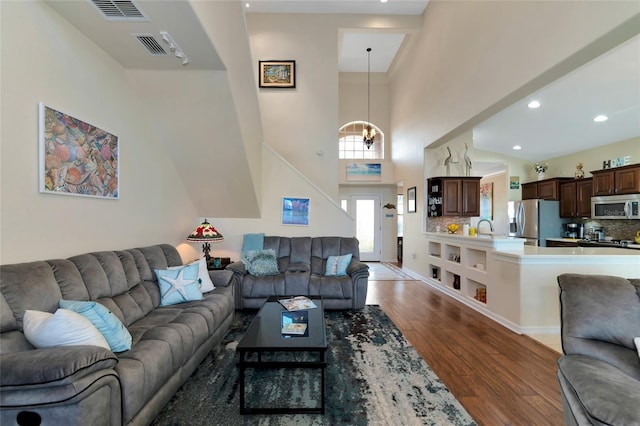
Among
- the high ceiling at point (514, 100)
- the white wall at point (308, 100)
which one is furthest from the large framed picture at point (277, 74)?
the high ceiling at point (514, 100)

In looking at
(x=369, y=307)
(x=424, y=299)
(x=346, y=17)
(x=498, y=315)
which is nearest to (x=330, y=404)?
(x=369, y=307)

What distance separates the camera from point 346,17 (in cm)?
579

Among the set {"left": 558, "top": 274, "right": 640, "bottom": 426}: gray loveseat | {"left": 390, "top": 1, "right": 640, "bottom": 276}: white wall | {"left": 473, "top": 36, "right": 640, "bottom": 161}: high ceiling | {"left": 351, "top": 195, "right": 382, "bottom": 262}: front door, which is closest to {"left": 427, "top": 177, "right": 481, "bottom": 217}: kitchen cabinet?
{"left": 390, "top": 1, "right": 640, "bottom": 276}: white wall

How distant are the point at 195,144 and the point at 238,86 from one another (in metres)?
0.89

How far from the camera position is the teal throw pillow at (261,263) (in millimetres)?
3928

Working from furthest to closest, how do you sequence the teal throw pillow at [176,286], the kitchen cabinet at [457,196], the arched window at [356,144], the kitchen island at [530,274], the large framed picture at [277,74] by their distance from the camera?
the arched window at [356,144] < the large framed picture at [277,74] < the kitchen cabinet at [457,196] < the kitchen island at [530,274] < the teal throw pillow at [176,286]

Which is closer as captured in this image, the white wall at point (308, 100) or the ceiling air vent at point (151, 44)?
the ceiling air vent at point (151, 44)

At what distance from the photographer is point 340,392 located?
2074mm

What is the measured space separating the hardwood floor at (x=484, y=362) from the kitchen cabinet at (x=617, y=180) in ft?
11.4

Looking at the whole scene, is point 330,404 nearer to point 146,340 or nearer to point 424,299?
point 146,340

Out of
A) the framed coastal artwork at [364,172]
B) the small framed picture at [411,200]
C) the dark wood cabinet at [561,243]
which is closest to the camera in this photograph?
the dark wood cabinet at [561,243]

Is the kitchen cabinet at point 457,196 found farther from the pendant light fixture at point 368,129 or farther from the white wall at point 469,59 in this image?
the pendant light fixture at point 368,129

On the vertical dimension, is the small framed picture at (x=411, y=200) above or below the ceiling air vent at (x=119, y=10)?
below

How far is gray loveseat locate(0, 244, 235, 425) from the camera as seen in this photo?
118 centimetres
